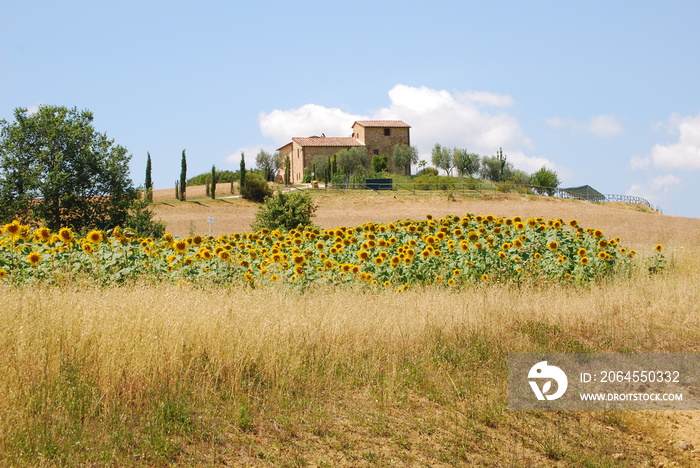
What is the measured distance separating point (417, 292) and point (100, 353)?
480cm

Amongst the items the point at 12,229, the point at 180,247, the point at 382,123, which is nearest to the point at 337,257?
the point at 180,247

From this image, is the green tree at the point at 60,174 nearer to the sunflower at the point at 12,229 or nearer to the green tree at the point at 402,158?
the sunflower at the point at 12,229

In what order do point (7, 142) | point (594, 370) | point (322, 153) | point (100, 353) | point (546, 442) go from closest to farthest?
point (546, 442), point (100, 353), point (594, 370), point (7, 142), point (322, 153)

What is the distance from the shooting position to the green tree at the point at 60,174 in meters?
31.9

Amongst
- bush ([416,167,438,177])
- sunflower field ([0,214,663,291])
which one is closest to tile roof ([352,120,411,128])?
bush ([416,167,438,177])

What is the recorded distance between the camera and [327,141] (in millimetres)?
73875

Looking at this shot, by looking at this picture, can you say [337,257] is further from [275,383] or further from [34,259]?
[275,383]

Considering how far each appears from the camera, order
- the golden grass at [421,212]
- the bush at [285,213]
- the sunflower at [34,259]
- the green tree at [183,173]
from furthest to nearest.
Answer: the green tree at [183,173]
the golden grass at [421,212]
the bush at [285,213]
the sunflower at [34,259]

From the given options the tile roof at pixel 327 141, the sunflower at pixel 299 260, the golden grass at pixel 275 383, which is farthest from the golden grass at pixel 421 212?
the tile roof at pixel 327 141

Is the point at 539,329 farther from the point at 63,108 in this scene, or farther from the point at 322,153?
the point at 322,153

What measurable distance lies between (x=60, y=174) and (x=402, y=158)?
46.4 metres

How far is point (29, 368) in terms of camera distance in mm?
5016

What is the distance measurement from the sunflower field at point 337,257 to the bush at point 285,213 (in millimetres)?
11481

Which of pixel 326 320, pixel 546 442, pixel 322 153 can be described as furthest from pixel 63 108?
pixel 322 153
